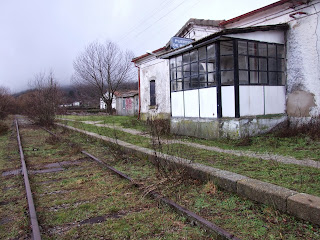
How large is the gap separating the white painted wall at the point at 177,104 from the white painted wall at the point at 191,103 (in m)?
0.32

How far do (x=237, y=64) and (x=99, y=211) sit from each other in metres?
6.89

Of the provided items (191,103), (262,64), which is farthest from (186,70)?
(262,64)

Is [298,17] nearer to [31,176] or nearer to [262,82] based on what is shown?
[262,82]

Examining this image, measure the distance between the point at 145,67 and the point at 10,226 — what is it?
51.5 ft

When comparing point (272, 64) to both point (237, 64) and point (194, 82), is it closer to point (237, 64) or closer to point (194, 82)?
point (237, 64)

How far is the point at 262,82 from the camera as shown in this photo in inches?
375

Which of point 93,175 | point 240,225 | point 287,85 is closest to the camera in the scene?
point 240,225

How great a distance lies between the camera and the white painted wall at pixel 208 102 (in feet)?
30.9

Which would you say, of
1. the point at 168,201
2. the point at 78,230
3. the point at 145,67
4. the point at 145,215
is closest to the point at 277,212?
the point at 168,201

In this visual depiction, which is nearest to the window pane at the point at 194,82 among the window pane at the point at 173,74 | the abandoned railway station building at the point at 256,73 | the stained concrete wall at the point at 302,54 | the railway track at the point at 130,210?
the abandoned railway station building at the point at 256,73

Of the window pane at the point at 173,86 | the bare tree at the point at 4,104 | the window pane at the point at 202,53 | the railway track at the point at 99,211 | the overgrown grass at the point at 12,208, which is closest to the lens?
the railway track at the point at 99,211

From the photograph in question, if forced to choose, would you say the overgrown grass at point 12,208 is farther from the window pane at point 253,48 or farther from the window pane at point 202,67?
the window pane at point 253,48

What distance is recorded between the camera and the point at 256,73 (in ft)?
30.8

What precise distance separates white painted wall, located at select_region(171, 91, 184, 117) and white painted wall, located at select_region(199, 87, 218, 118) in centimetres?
137
